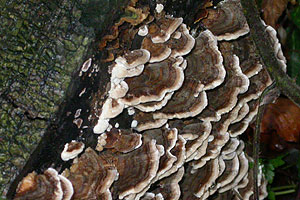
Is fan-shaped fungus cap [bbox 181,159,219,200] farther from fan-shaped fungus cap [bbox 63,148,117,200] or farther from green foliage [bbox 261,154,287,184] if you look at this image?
green foliage [bbox 261,154,287,184]

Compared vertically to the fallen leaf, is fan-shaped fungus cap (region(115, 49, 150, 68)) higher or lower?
higher

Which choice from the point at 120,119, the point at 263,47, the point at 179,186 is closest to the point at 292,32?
the point at 263,47

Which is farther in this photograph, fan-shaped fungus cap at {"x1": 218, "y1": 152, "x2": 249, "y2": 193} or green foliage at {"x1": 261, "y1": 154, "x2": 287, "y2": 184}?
green foliage at {"x1": 261, "y1": 154, "x2": 287, "y2": 184}

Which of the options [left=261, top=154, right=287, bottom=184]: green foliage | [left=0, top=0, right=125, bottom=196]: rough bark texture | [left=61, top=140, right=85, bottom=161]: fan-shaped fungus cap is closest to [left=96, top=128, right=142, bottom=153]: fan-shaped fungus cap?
[left=61, top=140, right=85, bottom=161]: fan-shaped fungus cap

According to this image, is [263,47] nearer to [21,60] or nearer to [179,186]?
[179,186]

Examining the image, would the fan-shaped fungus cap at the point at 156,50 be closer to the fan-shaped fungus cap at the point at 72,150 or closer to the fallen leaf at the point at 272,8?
the fan-shaped fungus cap at the point at 72,150

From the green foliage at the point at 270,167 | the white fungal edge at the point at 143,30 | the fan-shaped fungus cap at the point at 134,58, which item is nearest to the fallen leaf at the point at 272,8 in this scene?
the green foliage at the point at 270,167

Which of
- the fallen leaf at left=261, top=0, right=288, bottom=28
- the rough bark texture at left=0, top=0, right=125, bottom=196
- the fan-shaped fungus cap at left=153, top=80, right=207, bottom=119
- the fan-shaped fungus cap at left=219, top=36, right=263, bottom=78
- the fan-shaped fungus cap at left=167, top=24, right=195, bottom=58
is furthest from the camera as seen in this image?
the fallen leaf at left=261, top=0, right=288, bottom=28
